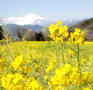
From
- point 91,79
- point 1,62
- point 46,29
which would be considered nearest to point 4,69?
point 1,62

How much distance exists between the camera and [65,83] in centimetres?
238

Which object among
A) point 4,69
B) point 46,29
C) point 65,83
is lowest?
point 4,69

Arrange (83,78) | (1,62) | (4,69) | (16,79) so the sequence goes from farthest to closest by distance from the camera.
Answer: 1. (4,69)
2. (1,62)
3. (83,78)
4. (16,79)

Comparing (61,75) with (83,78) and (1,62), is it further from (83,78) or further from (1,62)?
(1,62)

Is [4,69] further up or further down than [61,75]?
further down

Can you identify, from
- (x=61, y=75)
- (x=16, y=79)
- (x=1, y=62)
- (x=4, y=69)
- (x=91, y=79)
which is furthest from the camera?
(x=4, y=69)

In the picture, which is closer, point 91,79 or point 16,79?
point 16,79

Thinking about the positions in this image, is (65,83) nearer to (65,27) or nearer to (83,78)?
(83,78)

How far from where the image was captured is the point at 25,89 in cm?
223

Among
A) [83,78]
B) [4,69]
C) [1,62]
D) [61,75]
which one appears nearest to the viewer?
[61,75]

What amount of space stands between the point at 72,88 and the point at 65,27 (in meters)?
0.83

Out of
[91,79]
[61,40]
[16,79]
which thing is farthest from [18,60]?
[91,79]

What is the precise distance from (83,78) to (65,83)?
43 cm

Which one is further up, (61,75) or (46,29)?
(46,29)
